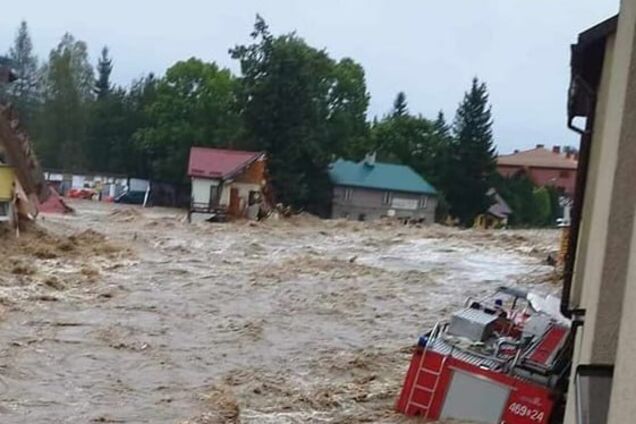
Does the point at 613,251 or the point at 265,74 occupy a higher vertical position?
the point at 265,74

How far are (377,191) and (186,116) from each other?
39.6 feet

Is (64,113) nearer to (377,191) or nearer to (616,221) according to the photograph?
(377,191)

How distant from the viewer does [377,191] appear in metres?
53.3

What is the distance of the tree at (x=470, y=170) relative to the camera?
52.7 meters

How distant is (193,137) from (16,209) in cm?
3005

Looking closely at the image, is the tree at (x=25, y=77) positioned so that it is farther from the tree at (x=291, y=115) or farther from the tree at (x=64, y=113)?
the tree at (x=291, y=115)

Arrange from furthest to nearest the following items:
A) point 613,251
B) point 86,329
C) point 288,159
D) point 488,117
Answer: point 488,117 → point 288,159 → point 86,329 → point 613,251

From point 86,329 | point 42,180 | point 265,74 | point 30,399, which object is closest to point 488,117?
point 265,74

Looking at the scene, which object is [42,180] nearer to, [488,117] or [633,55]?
[633,55]

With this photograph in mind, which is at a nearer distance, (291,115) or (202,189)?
(202,189)

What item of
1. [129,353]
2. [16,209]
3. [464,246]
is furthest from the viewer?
[464,246]

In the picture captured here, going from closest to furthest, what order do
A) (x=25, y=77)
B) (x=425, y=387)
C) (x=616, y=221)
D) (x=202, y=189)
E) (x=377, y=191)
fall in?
(x=616, y=221) < (x=425, y=387) < (x=202, y=189) < (x=377, y=191) < (x=25, y=77)

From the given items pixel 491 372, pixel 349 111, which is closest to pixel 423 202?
pixel 349 111

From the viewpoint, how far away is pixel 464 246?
27.0m
